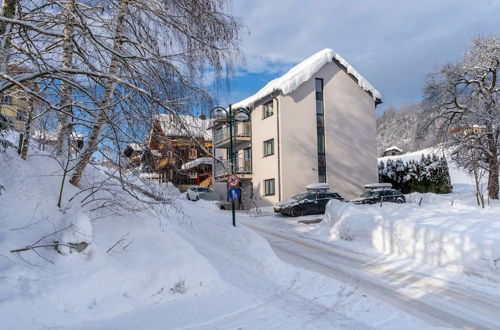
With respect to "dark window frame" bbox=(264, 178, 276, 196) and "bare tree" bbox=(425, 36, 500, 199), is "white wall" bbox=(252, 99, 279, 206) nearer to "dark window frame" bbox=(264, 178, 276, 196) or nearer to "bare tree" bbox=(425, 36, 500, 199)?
"dark window frame" bbox=(264, 178, 276, 196)

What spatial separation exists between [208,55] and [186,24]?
1.97 feet

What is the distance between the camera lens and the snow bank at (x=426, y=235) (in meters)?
8.48

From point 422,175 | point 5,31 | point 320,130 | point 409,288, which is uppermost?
point 320,130

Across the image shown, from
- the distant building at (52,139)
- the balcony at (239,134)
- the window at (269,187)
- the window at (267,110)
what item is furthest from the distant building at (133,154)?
the balcony at (239,134)

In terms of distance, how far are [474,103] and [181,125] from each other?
925 inches

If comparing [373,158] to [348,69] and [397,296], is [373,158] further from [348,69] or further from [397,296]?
[397,296]

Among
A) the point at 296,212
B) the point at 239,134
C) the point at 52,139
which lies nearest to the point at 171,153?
the point at 52,139

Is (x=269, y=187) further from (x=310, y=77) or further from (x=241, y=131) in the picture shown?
(x=310, y=77)

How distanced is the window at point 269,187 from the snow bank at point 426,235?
485 inches

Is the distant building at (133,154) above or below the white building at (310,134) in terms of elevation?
below

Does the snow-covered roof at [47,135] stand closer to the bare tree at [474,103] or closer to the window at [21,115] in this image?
the window at [21,115]

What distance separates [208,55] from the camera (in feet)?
19.6

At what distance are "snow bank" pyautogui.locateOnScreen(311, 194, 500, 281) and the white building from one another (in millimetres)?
12365

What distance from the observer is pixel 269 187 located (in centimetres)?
Result: 2872
